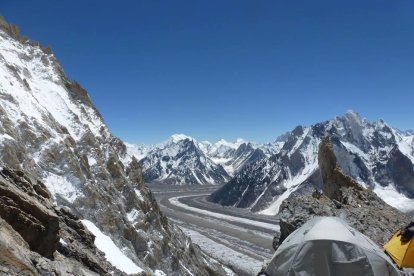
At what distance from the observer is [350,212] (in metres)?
29.4

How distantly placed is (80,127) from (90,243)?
26.6 m

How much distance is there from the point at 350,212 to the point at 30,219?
1911 centimetres

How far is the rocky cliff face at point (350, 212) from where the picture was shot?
89.2 feet

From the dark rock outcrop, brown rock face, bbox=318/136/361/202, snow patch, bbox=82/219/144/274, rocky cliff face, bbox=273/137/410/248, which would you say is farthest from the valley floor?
the dark rock outcrop

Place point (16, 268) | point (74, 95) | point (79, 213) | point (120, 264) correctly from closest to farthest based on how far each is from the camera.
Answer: point (16, 268), point (120, 264), point (79, 213), point (74, 95)

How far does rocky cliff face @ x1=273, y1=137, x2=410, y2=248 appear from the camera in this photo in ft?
89.2

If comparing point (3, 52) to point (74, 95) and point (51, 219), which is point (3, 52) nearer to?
point (74, 95)

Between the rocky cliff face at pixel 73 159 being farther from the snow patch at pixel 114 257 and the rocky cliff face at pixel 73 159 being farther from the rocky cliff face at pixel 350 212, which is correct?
the rocky cliff face at pixel 350 212

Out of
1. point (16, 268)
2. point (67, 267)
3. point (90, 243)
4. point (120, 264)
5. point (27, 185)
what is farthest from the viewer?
point (120, 264)

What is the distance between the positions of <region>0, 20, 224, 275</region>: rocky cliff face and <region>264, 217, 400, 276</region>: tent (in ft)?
37.3

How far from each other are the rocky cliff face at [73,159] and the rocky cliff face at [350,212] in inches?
475

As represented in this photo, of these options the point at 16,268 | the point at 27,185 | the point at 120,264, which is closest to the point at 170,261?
the point at 120,264

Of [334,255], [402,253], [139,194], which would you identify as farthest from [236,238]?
[334,255]

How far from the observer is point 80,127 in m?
50.1
